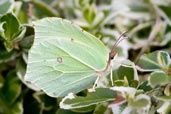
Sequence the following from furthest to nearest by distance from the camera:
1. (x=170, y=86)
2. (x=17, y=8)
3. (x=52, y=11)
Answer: (x=52, y=11), (x=17, y=8), (x=170, y=86)

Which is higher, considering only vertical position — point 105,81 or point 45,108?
point 105,81

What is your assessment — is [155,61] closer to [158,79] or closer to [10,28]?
[158,79]

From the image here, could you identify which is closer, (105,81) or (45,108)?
(105,81)

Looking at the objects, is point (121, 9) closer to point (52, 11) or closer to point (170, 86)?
point (52, 11)

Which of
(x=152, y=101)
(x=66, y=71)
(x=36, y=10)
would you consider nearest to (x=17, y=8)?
(x=36, y=10)

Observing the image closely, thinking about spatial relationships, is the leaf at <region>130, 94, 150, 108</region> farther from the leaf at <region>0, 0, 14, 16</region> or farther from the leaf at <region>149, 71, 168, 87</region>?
the leaf at <region>0, 0, 14, 16</region>

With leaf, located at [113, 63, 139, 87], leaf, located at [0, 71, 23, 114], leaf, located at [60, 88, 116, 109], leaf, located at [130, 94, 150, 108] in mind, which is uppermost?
leaf, located at [130, 94, 150, 108]

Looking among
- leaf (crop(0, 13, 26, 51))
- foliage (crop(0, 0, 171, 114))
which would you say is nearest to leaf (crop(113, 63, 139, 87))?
foliage (crop(0, 0, 171, 114))

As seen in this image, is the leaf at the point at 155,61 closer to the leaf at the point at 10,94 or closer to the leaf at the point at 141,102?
the leaf at the point at 141,102
